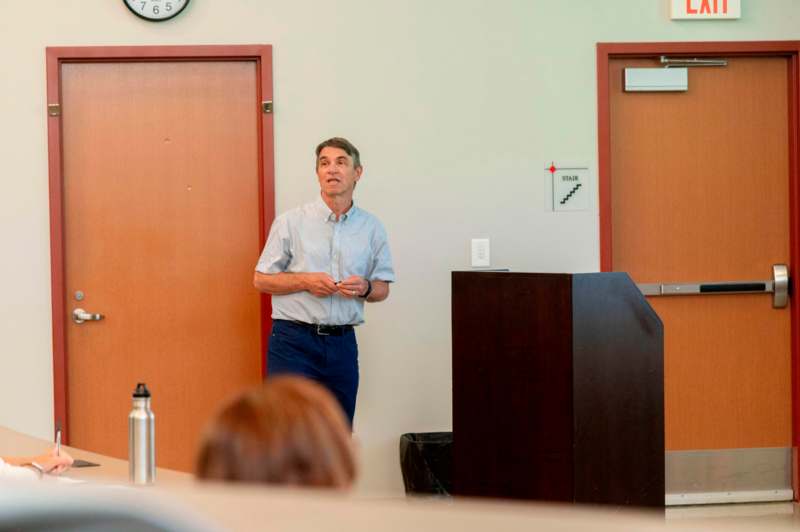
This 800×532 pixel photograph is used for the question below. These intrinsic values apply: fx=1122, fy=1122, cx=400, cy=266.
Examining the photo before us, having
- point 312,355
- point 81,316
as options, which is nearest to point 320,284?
point 312,355

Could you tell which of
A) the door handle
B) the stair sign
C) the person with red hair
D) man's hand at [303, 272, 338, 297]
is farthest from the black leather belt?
the person with red hair

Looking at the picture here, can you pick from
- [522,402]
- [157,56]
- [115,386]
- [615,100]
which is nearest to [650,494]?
[522,402]

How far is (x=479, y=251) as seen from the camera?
495 centimetres

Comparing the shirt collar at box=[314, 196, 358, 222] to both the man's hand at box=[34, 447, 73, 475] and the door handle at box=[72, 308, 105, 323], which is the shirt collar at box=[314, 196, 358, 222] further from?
the man's hand at box=[34, 447, 73, 475]

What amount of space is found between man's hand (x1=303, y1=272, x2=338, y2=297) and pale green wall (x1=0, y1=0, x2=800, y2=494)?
2.35ft

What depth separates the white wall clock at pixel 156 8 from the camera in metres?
4.74

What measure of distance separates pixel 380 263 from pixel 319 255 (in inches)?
10.0

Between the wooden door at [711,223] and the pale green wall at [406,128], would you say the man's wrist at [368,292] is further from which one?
the wooden door at [711,223]

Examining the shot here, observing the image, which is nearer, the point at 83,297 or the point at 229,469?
the point at 229,469

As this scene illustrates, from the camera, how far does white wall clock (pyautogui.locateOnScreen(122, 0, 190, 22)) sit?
15.5ft

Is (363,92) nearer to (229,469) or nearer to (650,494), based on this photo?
(650,494)

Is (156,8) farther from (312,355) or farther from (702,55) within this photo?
(702,55)

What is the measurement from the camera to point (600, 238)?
5016 millimetres

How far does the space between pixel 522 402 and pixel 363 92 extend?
1.74 m
